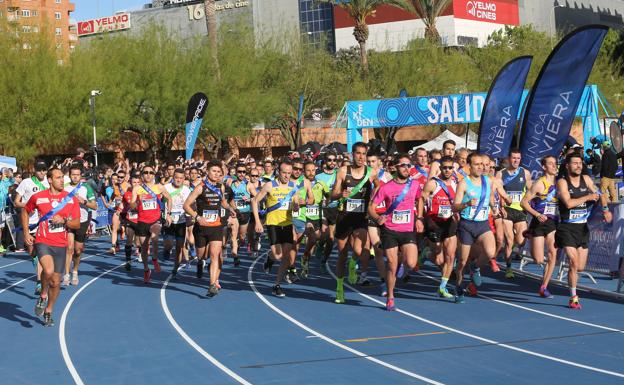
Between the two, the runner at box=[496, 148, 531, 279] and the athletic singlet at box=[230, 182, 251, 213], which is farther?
the athletic singlet at box=[230, 182, 251, 213]

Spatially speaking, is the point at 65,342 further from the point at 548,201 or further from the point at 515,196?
the point at 515,196

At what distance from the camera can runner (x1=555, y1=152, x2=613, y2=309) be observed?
12.7 m

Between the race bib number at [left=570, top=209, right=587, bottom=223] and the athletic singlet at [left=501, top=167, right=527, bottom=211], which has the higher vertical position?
the athletic singlet at [left=501, top=167, right=527, bottom=211]

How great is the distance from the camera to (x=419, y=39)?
214 ft

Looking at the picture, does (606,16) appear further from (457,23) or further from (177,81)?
(177,81)

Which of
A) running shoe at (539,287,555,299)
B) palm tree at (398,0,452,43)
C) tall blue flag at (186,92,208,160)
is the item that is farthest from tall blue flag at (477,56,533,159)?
palm tree at (398,0,452,43)

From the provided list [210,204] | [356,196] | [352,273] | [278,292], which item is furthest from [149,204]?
[356,196]

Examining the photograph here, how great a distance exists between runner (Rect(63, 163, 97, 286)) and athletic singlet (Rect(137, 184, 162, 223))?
0.89m

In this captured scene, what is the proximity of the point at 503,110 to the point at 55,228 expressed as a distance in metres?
11.5

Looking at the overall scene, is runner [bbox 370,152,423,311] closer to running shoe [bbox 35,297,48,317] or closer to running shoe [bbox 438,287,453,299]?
running shoe [bbox 438,287,453,299]

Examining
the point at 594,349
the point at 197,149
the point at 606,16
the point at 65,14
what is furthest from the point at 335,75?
the point at 65,14

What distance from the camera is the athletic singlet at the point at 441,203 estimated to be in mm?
13734

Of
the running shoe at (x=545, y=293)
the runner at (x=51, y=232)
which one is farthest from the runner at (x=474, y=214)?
the runner at (x=51, y=232)

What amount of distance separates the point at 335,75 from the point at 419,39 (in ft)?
19.4
